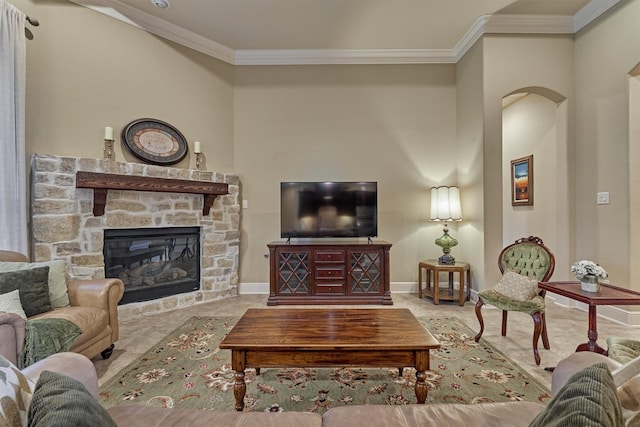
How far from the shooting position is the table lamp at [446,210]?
3.85 metres

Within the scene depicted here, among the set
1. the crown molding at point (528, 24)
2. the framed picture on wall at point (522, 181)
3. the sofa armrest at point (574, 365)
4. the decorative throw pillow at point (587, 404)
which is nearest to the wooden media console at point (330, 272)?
the framed picture on wall at point (522, 181)

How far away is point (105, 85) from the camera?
3.26 meters

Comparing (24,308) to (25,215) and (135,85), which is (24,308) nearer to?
(25,215)

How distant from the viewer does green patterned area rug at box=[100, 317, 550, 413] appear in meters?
1.79

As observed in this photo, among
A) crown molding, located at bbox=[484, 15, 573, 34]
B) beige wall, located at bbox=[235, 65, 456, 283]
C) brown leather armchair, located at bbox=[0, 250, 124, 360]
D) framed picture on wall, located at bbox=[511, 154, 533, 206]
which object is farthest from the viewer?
beige wall, located at bbox=[235, 65, 456, 283]

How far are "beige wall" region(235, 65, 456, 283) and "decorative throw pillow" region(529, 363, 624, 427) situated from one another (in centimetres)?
364

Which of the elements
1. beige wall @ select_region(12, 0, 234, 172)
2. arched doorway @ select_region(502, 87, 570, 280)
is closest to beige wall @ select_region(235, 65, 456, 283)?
beige wall @ select_region(12, 0, 234, 172)

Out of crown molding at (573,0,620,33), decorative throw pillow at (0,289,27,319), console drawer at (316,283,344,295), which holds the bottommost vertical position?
console drawer at (316,283,344,295)

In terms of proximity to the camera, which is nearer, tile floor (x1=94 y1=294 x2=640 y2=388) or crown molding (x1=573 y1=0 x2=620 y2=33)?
tile floor (x1=94 y1=294 x2=640 y2=388)

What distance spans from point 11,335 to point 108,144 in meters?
2.32

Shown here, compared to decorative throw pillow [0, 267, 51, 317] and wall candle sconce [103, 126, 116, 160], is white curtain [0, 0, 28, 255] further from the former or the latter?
decorative throw pillow [0, 267, 51, 317]

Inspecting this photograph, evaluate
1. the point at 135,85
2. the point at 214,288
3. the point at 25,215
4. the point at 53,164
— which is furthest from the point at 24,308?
the point at 135,85

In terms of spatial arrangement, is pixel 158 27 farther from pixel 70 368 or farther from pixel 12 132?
pixel 70 368

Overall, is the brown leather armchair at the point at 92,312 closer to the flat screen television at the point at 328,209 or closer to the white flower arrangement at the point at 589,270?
the flat screen television at the point at 328,209
